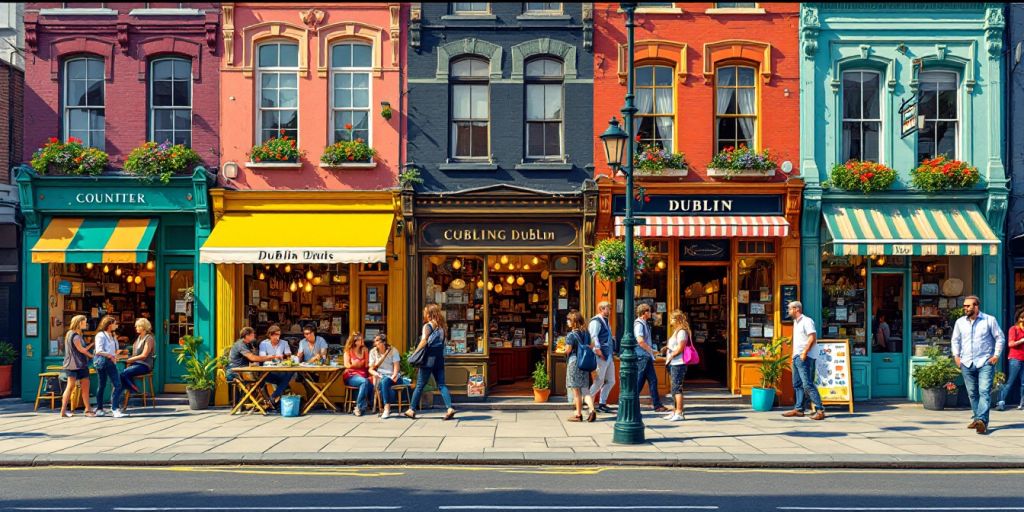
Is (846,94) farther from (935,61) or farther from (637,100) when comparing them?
(637,100)

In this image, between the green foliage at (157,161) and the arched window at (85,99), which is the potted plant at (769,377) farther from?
the arched window at (85,99)

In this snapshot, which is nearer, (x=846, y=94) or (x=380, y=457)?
(x=380, y=457)

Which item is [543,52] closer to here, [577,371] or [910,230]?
[577,371]

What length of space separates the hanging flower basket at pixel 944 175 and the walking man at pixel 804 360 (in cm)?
395

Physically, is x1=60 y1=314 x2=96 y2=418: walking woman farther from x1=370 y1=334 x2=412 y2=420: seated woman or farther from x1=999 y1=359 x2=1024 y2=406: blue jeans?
x1=999 y1=359 x2=1024 y2=406: blue jeans

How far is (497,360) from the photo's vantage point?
57.5 ft

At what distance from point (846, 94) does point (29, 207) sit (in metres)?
16.1

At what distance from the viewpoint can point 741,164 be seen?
1622 cm

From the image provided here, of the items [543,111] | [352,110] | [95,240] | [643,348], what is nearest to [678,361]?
[643,348]

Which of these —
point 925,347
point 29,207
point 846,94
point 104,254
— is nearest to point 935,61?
point 846,94

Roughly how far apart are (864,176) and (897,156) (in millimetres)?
1060

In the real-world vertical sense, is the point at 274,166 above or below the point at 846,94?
below

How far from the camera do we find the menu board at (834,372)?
15508 mm

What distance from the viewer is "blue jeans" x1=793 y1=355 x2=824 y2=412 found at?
14.5 metres
